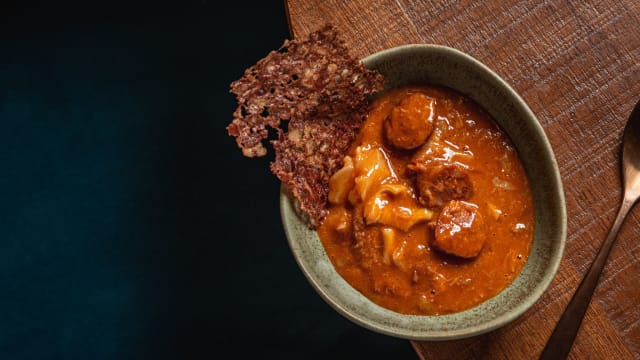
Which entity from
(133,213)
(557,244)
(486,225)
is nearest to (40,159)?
(133,213)

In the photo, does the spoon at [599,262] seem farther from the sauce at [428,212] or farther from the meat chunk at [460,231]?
the meat chunk at [460,231]

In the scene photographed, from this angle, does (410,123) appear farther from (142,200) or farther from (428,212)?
(142,200)

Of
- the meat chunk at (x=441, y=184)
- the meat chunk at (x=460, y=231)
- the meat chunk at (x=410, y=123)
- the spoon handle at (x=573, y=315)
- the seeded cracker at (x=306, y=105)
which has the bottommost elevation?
the spoon handle at (x=573, y=315)

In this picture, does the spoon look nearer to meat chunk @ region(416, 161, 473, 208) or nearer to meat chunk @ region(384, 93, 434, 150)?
meat chunk @ region(416, 161, 473, 208)

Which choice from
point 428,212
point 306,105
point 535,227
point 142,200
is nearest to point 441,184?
point 428,212

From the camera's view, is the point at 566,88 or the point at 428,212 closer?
the point at 428,212

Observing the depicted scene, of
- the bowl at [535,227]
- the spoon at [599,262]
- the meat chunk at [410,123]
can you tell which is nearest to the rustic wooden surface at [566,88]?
the spoon at [599,262]
